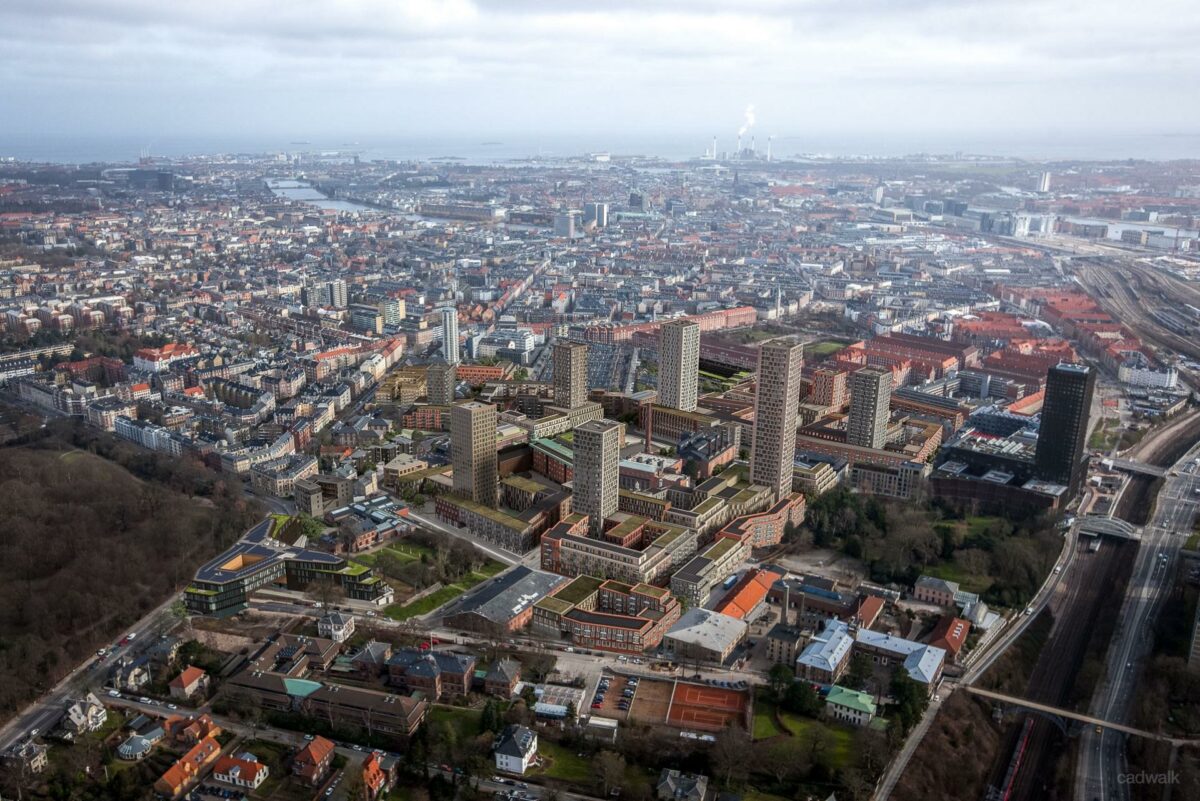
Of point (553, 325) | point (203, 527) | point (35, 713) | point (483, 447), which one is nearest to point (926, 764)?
point (483, 447)

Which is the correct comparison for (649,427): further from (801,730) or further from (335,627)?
(801,730)

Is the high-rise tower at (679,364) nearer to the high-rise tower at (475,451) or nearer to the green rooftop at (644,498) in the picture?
the green rooftop at (644,498)

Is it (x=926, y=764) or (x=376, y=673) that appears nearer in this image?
(x=926, y=764)

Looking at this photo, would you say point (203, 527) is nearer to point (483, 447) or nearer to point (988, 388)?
point (483, 447)

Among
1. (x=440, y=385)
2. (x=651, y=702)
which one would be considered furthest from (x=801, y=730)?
(x=440, y=385)

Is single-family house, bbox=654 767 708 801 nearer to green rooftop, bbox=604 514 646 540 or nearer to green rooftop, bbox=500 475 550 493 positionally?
green rooftop, bbox=604 514 646 540

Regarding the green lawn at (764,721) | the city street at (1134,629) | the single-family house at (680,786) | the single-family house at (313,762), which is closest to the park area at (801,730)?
the green lawn at (764,721)
